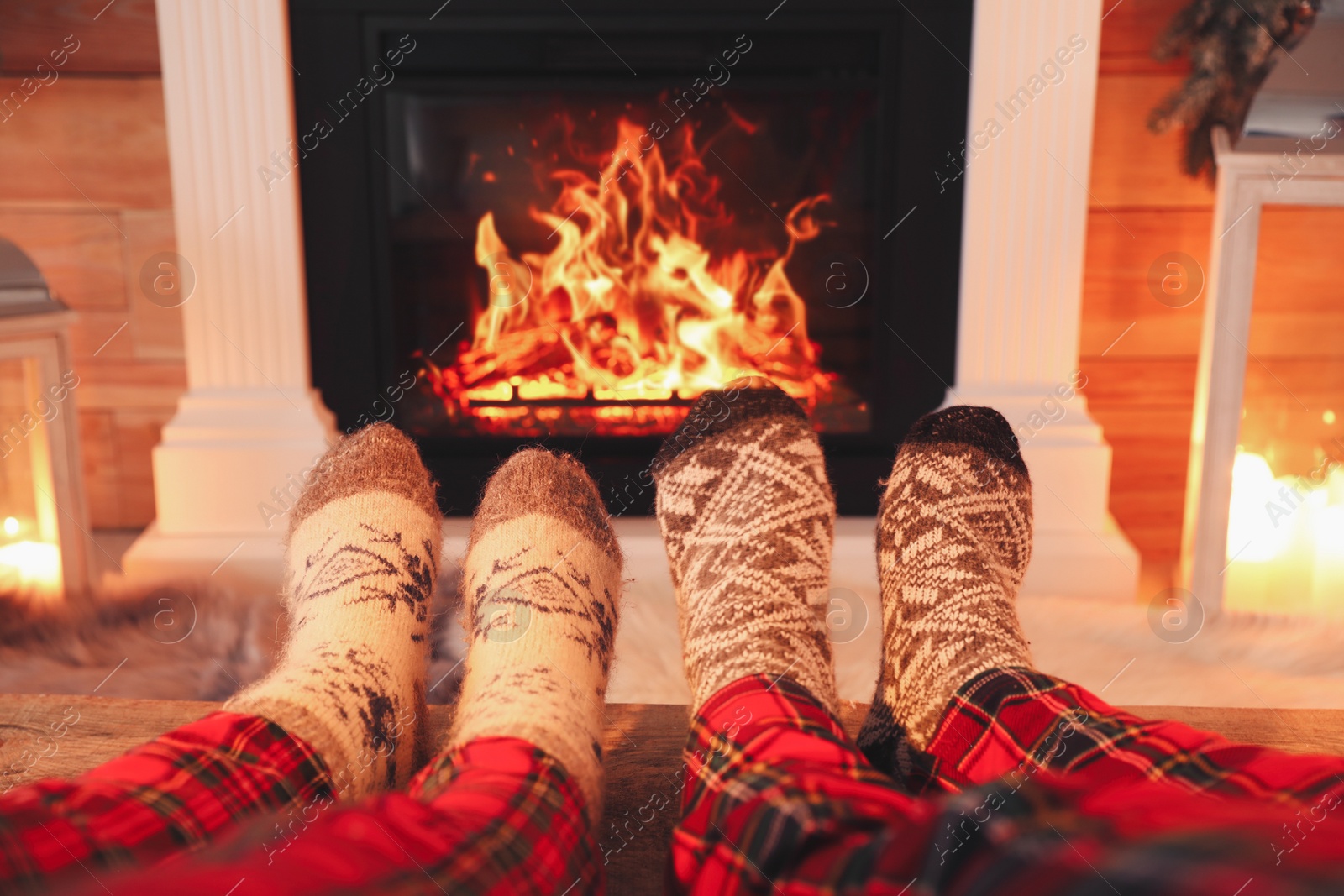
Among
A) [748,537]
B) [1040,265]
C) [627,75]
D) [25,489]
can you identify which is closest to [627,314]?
[627,75]

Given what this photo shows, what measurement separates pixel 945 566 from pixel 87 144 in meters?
1.51

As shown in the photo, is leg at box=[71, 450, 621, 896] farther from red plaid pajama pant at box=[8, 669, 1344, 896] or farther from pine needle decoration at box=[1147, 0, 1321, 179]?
pine needle decoration at box=[1147, 0, 1321, 179]

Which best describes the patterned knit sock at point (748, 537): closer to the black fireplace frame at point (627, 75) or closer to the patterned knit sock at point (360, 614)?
the patterned knit sock at point (360, 614)

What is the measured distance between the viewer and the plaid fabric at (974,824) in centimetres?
31

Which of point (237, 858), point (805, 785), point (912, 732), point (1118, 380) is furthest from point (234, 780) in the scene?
point (1118, 380)

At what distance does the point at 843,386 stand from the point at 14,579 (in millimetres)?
1221

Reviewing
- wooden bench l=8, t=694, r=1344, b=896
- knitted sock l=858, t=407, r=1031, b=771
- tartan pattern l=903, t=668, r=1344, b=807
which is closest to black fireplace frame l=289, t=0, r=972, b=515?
knitted sock l=858, t=407, r=1031, b=771

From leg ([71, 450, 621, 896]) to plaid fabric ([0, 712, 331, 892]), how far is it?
28 millimetres

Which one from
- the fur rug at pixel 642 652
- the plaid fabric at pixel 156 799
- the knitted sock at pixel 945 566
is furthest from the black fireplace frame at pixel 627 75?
the plaid fabric at pixel 156 799

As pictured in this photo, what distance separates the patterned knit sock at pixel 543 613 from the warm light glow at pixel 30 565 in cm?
80

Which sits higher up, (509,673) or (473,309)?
(473,309)

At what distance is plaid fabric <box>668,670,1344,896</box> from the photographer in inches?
12.0

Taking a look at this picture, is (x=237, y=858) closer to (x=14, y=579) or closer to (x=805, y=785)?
(x=805, y=785)

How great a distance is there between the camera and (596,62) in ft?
4.62
